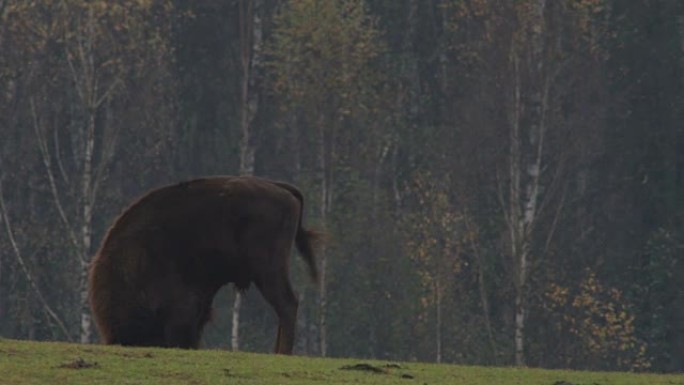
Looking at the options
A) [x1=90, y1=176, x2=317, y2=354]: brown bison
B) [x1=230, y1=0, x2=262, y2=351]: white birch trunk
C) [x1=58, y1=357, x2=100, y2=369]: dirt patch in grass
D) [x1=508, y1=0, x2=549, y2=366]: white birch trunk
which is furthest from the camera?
[x1=230, y1=0, x2=262, y2=351]: white birch trunk

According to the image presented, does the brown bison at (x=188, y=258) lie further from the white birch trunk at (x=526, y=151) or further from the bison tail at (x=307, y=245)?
the white birch trunk at (x=526, y=151)

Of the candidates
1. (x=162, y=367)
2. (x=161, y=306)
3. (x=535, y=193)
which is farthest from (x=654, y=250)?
(x=162, y=367)

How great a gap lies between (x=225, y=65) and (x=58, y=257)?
404 inches

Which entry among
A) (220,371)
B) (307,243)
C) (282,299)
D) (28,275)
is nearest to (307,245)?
(307,243)

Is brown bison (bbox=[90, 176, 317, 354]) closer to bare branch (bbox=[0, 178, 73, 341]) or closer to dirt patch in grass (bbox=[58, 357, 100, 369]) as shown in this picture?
dirt patch in grass (bbox=[58, 357, 100, 369])

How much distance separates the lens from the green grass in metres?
18.2

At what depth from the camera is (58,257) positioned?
57.0m

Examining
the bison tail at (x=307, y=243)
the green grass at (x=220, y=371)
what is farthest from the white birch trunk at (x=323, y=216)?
the green grass at (x=220, y=371)

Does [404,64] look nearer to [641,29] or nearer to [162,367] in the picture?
[641,29]

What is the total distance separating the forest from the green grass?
102 ft

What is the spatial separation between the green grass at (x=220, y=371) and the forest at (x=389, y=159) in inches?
1223

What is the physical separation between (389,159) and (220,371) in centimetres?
4533

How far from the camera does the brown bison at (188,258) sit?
74.0 feet

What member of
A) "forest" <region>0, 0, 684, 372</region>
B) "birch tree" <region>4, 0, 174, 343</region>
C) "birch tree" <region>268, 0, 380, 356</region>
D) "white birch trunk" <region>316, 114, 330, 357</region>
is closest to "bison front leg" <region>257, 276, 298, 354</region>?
"forest" <region>0, 0, 684, 372</region>
